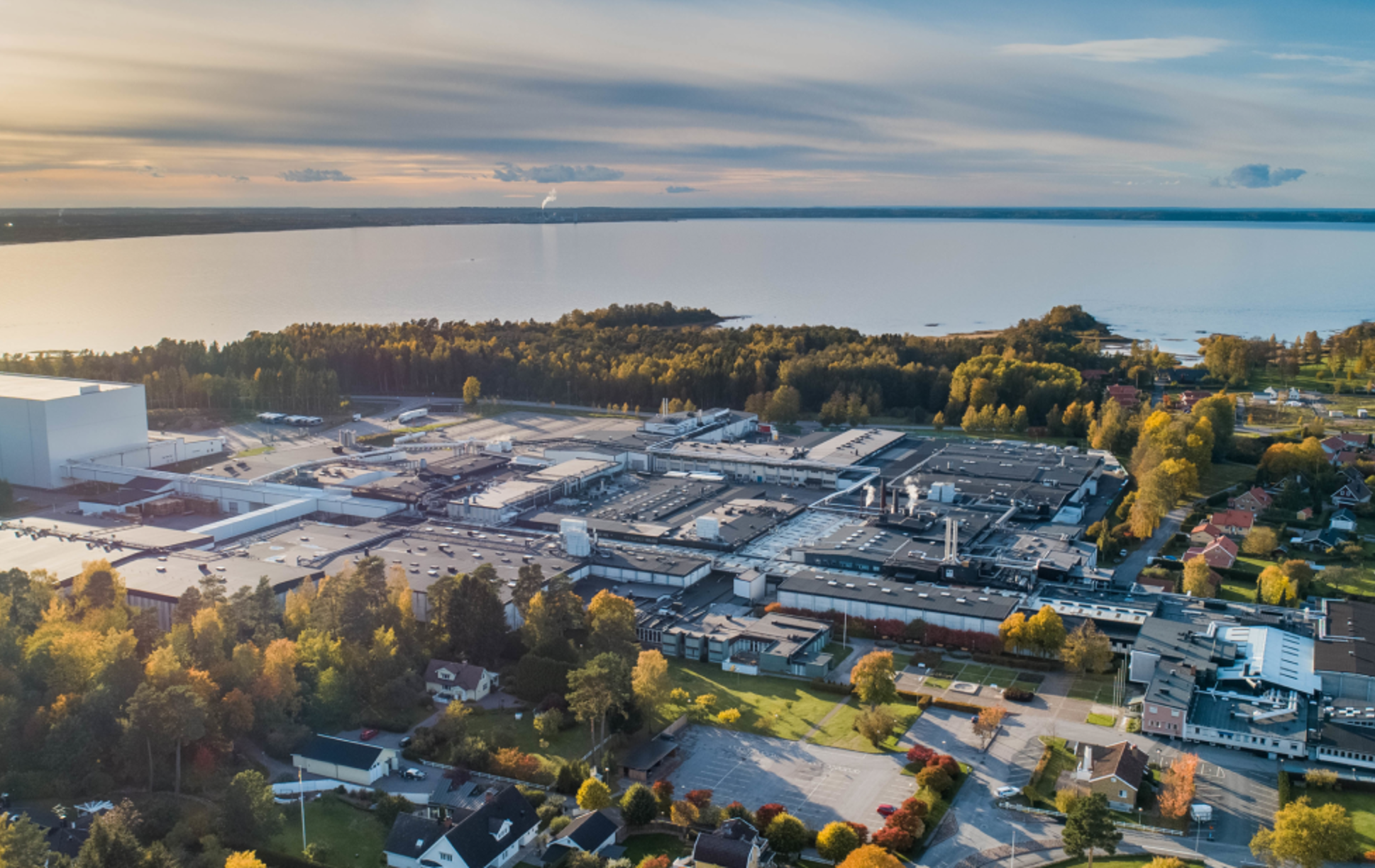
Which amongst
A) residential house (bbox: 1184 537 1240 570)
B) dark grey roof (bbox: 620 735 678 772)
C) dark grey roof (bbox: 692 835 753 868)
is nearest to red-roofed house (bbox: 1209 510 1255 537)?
residential house (bbox: 1184 537 1240 570)

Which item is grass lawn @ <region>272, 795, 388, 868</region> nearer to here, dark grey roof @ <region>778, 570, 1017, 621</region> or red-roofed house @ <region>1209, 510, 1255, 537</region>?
dark grey roof @ <region>778, 570, 1017, 621</region>

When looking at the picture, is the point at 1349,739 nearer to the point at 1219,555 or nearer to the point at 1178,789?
the point at 1178,789

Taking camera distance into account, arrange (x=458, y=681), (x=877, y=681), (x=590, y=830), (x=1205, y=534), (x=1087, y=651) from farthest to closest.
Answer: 1. (x=1205, y=534)
2. (x=1087, y=651)
3. (x=458, y=681)
4. (x=877, y=681)
5. (x=590, y=830)

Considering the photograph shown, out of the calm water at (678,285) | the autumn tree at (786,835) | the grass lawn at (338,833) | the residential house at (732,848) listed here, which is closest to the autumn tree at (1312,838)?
the autumn tree at (786,835)

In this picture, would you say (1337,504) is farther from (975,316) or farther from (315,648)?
(975,316)

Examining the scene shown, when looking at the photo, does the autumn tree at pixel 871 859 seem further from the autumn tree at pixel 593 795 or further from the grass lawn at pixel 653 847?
the autumn tree at pixel 593 795

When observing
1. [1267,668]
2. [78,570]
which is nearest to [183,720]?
[78,570]

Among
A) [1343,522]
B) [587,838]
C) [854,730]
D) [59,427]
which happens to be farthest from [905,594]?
[59,427]
